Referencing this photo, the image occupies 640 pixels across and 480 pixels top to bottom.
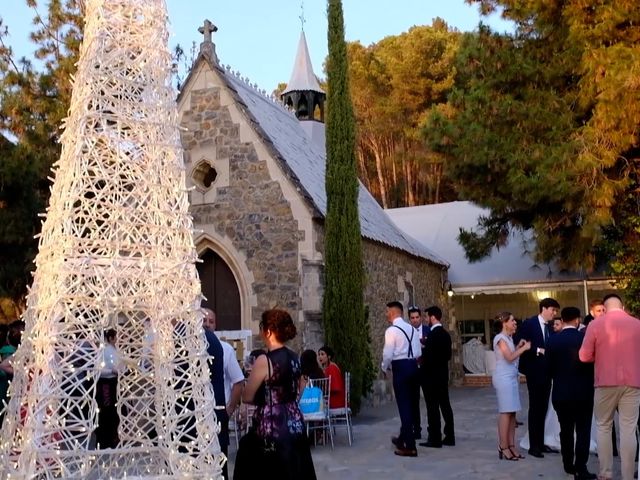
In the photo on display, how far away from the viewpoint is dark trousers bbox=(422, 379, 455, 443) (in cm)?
827

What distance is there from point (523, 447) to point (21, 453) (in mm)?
5628

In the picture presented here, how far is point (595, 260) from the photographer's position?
14.0 metres

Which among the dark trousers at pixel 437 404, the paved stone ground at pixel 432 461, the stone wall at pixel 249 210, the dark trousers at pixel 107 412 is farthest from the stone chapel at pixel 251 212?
the dark trousers at pixel 107 412

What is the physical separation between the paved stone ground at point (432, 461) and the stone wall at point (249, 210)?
301 centimetres

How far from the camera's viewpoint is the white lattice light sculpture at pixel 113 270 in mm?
4879

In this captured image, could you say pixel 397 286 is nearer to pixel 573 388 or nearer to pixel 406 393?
pixel 406 393

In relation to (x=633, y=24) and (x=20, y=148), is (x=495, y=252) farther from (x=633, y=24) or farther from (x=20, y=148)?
(x=20, y=148)

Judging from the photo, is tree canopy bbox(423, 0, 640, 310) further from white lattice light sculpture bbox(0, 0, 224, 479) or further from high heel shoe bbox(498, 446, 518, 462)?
white lattice light sculpture bbox(0, 0, 224, 479)

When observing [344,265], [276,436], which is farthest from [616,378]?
[344,265]

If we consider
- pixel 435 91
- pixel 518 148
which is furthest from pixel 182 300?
pixel 435 91

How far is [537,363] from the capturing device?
7.36 meters

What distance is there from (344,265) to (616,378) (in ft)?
20.9

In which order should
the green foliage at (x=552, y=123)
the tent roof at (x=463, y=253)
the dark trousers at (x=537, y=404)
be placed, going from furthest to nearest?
the tent roof at (x=463, y=253) < the green foliage at (x=552, y=123) < the dark trousers at (x=537, y=404)

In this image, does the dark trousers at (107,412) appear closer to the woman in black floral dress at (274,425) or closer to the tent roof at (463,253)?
the woman in black floral dress at (274,425)
